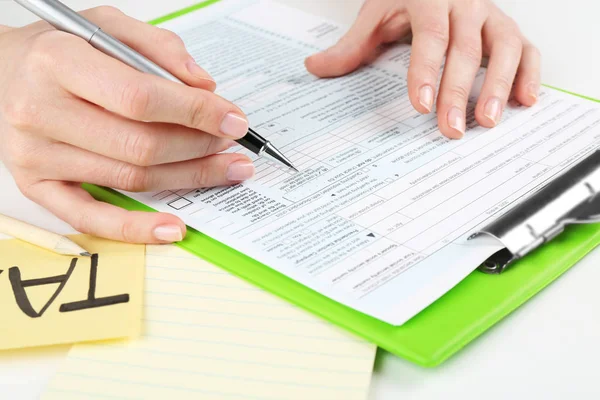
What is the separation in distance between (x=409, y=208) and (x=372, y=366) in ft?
0.60

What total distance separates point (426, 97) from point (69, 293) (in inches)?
17.3

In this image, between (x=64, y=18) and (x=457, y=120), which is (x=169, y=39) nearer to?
(x=64, y=18)

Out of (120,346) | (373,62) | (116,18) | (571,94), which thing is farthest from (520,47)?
(120,346)

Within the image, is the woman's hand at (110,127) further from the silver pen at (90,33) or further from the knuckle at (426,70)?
the knuckle at (426,70)

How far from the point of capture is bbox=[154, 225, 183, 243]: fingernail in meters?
0.62

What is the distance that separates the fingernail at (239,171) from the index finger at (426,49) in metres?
0.22

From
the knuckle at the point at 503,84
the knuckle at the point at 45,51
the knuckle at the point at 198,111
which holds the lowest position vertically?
the knuckle at the point at 503,84

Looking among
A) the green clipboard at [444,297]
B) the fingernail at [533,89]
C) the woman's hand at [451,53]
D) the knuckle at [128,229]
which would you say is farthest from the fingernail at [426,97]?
the knuckle at [128,229]

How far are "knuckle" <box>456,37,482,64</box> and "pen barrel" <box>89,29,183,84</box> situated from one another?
38cm

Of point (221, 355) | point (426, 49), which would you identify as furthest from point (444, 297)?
point (426, 49)

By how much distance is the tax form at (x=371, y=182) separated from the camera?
1.86 feet

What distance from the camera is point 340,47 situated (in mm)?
903

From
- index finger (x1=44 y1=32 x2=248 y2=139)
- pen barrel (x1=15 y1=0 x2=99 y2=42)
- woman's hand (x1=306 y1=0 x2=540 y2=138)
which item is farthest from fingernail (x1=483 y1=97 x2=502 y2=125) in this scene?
pen barrel (x1=15 y1=0 x2=99 y2=42)

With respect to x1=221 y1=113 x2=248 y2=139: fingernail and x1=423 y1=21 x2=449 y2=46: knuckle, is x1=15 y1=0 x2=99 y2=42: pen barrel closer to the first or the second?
x1=221 y1=113 x2=248 y2=139: fingernail
